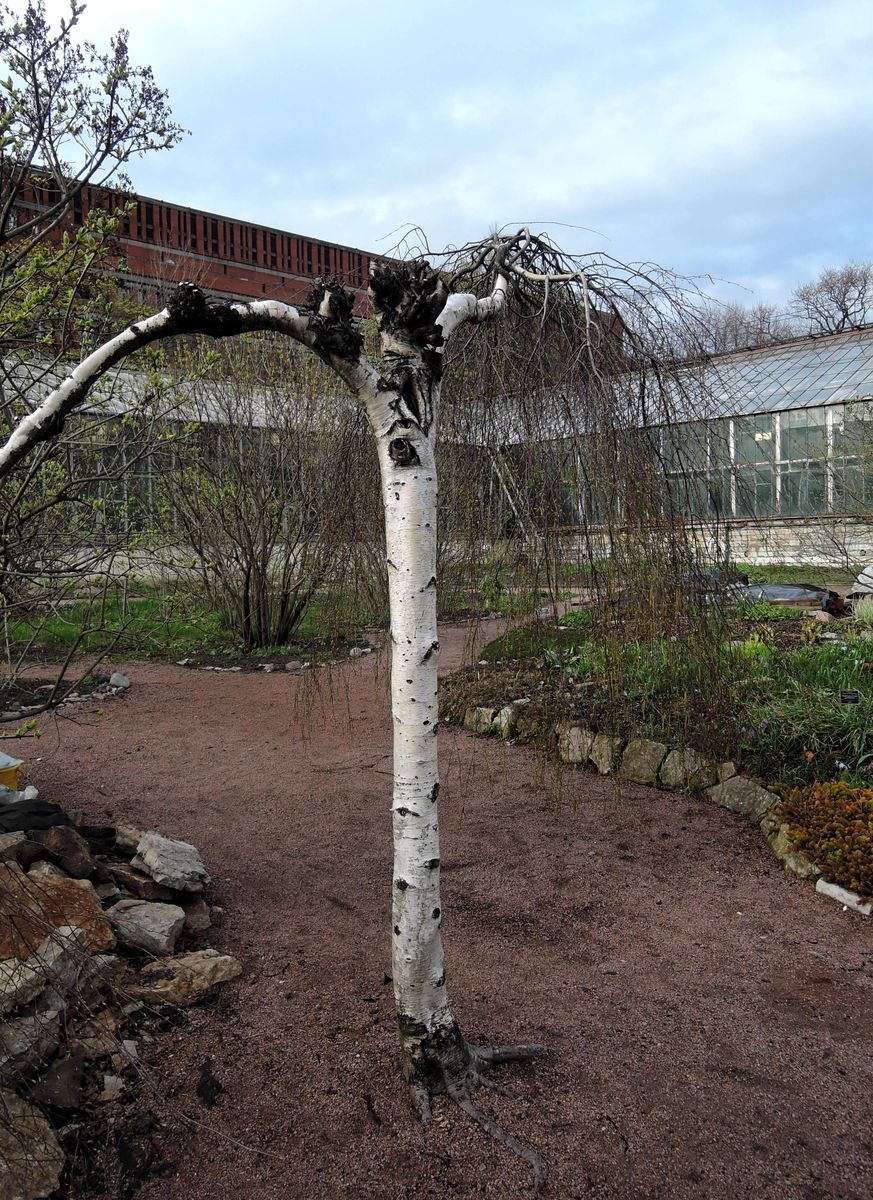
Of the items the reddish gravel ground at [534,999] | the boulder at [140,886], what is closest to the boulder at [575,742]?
the reddish gravel ground at [534,999]

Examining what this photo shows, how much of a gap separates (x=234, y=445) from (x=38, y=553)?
5575mm

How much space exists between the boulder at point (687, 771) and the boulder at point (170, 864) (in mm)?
2983

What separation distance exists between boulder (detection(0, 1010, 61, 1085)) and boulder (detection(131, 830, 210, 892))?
1086 mm

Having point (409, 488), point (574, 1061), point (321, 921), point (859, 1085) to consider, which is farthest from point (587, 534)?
point (321, 921)

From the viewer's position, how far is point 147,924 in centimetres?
315

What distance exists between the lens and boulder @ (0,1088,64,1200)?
1931 mm

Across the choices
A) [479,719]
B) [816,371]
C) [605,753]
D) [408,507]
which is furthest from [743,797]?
[816,371]

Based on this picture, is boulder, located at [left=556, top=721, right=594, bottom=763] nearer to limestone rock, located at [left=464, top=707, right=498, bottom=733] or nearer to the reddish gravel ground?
the reddish gravel ground

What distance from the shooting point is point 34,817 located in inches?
146

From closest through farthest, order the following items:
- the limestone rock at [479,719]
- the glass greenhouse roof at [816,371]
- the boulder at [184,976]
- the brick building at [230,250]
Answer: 1. the boulder at [184,976]
2. the limestone rock at [479,719]
3. the brick building at [230,250]
4. the glass greenhouse roof at [816,371]

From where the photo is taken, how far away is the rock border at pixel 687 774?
4066mm

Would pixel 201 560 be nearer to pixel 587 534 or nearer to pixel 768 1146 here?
pixel 587 534

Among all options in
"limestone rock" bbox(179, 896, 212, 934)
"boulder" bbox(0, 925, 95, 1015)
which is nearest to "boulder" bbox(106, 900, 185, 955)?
"limestone rock" bbox(179, 896, 212, 934)

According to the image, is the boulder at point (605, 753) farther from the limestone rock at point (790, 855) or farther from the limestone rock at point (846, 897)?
the limestone rock at point (846, 897)
